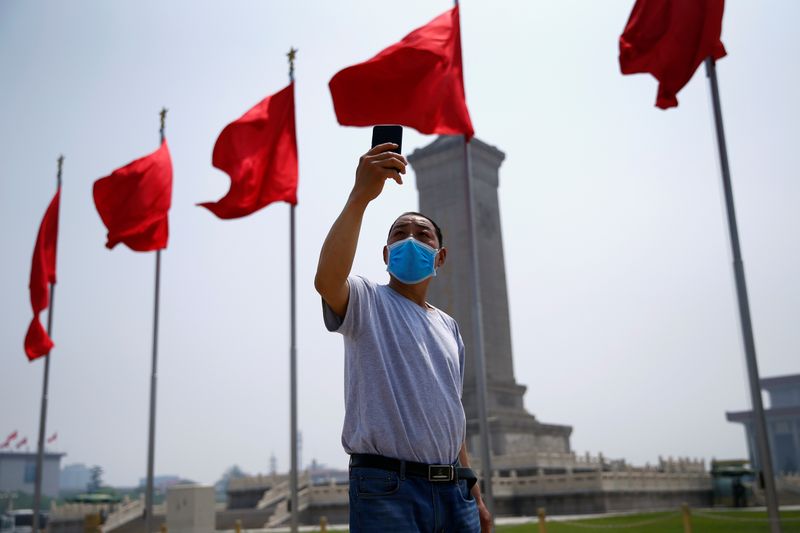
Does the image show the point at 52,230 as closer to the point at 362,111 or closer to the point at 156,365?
the point at 156,365

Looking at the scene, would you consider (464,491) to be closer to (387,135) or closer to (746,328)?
(387,135)

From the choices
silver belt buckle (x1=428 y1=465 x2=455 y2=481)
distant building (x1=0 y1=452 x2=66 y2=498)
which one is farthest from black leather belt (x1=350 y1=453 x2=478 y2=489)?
distant building (x1=0 y1=452 x2=66 y2=498)

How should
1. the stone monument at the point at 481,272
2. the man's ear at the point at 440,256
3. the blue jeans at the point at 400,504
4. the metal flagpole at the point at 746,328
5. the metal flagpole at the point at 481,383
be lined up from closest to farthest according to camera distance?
the blue jeans at the point at 400,504
the man's ear at the point at 440,256
the metal flagpole at the point at 746,328
the metal flagpole at the point at 481,383
the stone monument at the point at 481,272

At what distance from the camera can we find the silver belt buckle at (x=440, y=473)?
2553 millimetres

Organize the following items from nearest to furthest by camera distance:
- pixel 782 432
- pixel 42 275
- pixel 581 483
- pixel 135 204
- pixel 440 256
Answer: pixel 440 256, pixel 135 204, pixel 42 275, pixel 581 483, pixel 782 432

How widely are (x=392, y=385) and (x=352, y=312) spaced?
293mm

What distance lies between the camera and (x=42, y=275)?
14.2 metres

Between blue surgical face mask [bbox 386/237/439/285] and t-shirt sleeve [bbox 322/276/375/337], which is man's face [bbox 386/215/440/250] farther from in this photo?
t-shirt sleeve [bbox 322/276/375/337]

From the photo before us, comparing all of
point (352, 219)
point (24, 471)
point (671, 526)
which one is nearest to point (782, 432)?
point (671, 526)

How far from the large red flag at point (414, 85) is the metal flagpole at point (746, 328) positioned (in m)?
2.90

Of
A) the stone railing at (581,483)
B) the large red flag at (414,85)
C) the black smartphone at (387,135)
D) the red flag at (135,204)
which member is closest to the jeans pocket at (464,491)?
the black smartphone at (387,135)

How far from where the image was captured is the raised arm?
243 centimetres

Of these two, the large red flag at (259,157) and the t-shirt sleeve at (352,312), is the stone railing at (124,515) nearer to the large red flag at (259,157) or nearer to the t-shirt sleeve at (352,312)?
the large red flag at (259,157)

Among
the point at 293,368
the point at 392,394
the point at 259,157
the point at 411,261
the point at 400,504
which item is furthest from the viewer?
the point at 293,368
